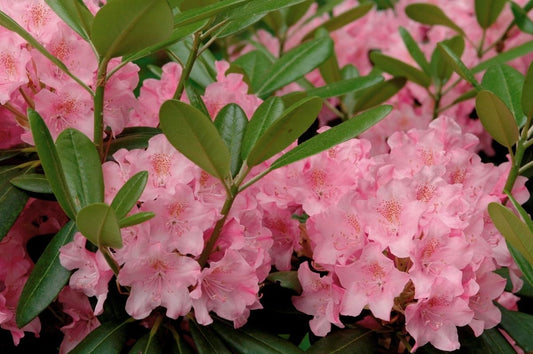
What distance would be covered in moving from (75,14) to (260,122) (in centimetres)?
23

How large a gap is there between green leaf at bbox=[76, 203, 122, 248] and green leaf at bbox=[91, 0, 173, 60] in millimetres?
172

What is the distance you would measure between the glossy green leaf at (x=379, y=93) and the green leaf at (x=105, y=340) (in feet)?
2.14

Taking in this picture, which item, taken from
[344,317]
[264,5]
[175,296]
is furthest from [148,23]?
[344,317]

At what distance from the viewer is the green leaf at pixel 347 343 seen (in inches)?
36.8

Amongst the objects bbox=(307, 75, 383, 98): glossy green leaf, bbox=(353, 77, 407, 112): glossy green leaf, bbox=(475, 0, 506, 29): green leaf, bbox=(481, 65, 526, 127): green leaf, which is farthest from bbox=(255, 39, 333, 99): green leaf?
bbox=(475, 0, 506, 29): green leaf

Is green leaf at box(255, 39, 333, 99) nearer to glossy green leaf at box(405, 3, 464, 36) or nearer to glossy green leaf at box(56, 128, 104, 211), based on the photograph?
glossy green leaf at box(405, 3, 464, 36)

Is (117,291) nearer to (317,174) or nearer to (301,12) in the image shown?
(317,174)

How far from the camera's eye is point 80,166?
0.83 meters

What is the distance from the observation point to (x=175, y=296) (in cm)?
84

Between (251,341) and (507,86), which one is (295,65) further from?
(251,341)

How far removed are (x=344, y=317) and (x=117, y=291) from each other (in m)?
0.28

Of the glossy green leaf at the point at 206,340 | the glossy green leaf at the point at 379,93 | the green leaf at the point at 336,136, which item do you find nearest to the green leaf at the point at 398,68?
the glossy green leaf at the point at 379,93

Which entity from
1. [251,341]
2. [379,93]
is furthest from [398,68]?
[251,341]

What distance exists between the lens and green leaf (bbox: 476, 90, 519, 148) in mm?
937
